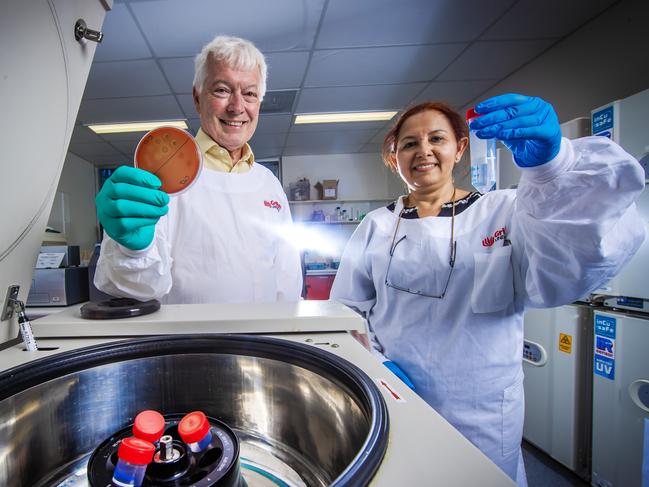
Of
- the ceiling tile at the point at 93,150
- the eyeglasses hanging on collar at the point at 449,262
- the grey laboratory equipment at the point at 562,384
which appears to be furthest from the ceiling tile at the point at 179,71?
the grey laboratory equipment at the point at 562,384

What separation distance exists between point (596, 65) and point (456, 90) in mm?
1246

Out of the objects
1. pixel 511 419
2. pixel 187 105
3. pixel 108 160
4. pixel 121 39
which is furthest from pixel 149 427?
pixel 108 160

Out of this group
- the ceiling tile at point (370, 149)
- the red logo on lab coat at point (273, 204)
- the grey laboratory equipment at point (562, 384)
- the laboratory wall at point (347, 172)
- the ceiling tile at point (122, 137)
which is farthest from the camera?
the laboratory wall at point (347, 172)

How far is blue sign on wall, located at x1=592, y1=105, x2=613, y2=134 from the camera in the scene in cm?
164

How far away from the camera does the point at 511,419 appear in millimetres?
1088

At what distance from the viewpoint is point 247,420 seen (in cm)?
59

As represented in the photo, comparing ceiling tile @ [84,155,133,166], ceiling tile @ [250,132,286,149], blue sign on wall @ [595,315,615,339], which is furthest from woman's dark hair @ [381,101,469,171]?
ceiling tile @ [84,155,133,166]

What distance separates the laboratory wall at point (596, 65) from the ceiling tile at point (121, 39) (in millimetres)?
2989

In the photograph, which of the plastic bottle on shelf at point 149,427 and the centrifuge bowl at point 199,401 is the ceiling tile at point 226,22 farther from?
the plastic bottle on shelf at point 149,427

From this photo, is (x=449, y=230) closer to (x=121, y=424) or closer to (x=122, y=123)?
(x=121, y=424)

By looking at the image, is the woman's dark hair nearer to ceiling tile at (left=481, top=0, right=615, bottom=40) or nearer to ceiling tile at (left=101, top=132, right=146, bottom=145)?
ceiling tile at (left=481, top=0, right=615, bottom=40)

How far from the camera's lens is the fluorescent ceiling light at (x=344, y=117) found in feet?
12.9

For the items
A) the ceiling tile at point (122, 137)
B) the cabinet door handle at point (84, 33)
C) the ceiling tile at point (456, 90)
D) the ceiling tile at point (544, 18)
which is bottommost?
the cabinet door handle at point (84, 33)

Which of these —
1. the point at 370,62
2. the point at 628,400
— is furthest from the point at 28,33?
the point at 370,62
